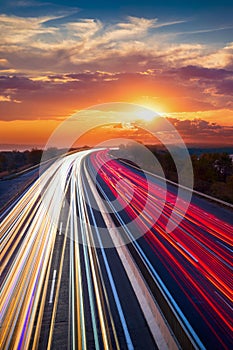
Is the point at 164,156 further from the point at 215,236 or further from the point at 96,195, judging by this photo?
the point at 215,236

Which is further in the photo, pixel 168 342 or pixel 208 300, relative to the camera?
pixel 208 300

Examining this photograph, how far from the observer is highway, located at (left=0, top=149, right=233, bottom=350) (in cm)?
1192

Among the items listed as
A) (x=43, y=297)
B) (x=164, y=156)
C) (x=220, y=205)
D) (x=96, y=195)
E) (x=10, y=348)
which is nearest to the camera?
(x=10, y=348)

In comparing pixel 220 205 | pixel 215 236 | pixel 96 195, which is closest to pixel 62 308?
pixel 215 236

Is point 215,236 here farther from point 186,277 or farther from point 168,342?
point 168,342

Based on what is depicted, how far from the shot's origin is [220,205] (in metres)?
35.5

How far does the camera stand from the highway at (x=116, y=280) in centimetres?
1192

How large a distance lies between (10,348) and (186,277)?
8126 mm

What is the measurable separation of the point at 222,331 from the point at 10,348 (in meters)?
6.28

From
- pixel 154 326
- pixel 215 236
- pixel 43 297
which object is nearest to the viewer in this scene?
pixel 154 326

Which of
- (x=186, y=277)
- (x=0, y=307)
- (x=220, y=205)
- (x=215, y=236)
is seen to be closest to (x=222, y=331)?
(x=186, y=277)

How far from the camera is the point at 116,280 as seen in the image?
1716cm

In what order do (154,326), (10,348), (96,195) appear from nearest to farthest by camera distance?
1. (10,348)
2. (154,326)
3. (96,195)

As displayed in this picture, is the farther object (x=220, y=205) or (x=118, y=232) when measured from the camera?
(x=220, y=205)
